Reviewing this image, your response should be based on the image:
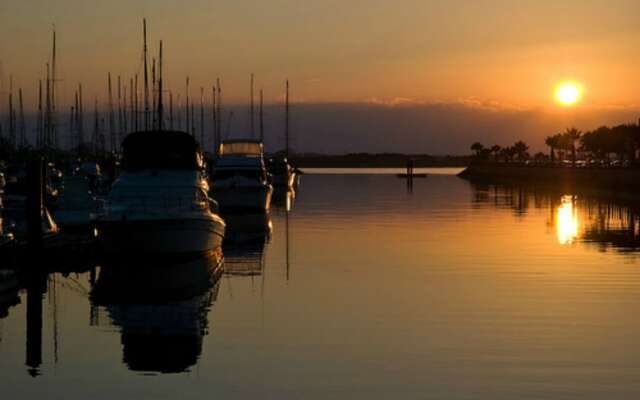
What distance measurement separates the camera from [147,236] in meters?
30.3

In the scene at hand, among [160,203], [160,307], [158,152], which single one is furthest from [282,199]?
[160,307]

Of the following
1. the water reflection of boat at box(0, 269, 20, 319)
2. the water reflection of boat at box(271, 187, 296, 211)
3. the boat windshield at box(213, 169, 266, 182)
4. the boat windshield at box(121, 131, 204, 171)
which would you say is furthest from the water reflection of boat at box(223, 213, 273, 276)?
the water reflection of boat at box(271, 187, 296, 211)

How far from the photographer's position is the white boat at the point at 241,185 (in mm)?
57781

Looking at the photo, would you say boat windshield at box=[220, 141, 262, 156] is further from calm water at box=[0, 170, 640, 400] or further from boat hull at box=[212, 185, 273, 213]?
calm water at box=[0, 170, 640, 400]

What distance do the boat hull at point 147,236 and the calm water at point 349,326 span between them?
701 mm

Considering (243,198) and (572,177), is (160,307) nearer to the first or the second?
(243,198)

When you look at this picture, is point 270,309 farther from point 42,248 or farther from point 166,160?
point 166,160

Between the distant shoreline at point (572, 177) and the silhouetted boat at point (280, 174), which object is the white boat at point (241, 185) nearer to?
the distant shoreline at point (572, 177)

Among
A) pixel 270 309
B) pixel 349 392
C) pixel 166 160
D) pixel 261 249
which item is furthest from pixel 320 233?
pixel 349 392

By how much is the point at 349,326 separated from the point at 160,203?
11731 millimetres

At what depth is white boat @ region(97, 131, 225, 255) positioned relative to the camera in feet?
99.7

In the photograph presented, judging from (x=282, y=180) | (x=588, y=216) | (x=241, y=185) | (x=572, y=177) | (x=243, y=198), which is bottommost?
(x=588, y=216)

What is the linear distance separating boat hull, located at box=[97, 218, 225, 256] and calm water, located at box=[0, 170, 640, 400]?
701 millimetres

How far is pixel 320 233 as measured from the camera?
145 ft
